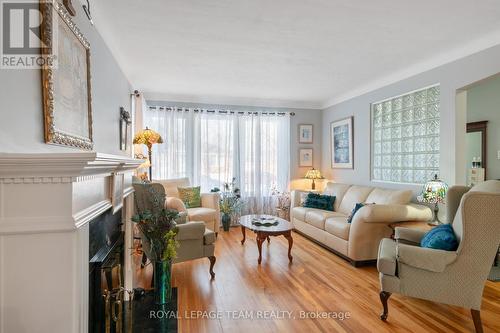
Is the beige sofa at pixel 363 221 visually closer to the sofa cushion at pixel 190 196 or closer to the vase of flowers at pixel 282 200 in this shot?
the vase of flowers at pixel 282 200

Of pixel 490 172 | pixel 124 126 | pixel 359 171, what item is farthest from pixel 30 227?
pixel 490 172

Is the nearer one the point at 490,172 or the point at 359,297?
the point at 359,297

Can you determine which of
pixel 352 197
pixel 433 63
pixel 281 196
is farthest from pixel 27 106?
pixel 281 196

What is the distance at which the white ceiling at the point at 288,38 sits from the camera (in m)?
2.39

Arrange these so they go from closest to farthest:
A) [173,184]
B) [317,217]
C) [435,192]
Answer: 1. [435,192]
2. [317,217]
3. [173,184]

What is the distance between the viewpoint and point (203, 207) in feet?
16.2

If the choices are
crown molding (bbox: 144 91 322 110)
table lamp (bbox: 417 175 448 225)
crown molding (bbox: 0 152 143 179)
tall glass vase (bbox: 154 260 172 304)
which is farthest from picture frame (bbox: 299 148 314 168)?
crown molding (bbox: 0 152 143 179)

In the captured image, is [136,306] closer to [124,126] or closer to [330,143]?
[124,126]

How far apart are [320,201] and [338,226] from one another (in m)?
1.16

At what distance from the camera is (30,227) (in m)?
1.05

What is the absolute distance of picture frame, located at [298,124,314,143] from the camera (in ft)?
20.2

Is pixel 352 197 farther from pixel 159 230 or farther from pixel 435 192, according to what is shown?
pixel 159 230

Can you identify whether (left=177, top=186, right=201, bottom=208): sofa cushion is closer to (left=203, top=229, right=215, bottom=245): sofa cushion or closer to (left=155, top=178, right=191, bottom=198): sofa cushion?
(left=155, top=178, right=191, bottom=198): sofa cushion

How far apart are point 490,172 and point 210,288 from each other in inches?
197
